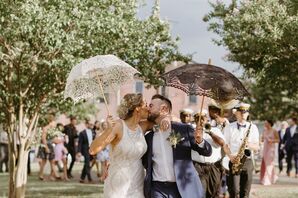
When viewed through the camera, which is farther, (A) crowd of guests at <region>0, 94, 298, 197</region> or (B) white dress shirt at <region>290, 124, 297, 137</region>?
(B) white dress shirt at <region>290, 124, 297, 137</region>

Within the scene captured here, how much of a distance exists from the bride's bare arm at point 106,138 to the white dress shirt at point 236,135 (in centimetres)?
469

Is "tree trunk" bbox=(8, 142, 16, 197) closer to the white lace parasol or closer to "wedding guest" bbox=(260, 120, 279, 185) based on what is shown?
the white lace parasol

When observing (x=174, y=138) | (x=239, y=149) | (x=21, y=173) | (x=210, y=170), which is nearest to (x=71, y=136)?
(x=21, y=173)

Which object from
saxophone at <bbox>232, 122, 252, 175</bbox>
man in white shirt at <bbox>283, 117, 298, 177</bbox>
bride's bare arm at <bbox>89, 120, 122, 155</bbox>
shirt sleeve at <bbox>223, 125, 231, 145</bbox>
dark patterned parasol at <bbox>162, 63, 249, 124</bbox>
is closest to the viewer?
bride's bare arm at <bbox>89, 120, 122, 155</bbox>

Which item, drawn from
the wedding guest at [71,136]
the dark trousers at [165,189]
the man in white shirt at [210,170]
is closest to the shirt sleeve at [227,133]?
the man in white shirt at [210,170]

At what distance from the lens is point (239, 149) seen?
38.2 ft

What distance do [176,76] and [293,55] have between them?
874 centimetres

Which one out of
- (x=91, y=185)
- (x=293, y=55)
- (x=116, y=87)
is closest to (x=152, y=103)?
(x=116, y=87)

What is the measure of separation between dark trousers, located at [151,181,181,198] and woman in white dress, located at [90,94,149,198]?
0.21 meters

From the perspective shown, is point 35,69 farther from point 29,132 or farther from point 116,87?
point 116,87

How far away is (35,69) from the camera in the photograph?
14.2m

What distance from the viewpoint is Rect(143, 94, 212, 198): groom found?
7.75 meters

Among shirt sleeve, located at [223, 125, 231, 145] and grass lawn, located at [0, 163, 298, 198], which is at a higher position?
shirt sleeve, located at [223, 125, 231, 145]

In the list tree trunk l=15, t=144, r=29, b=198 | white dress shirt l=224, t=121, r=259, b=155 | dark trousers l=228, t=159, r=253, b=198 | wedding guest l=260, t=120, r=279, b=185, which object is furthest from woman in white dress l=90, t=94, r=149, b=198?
wedding guest l=260, t=120, r=279, b=185
